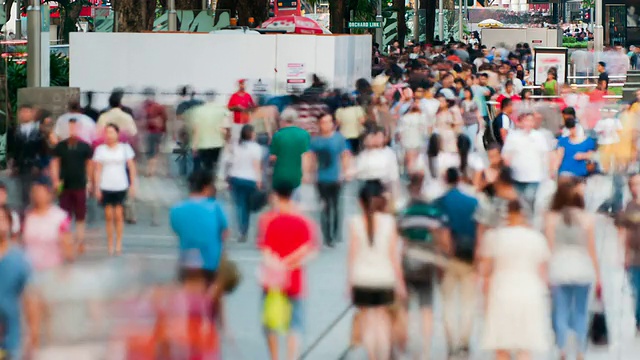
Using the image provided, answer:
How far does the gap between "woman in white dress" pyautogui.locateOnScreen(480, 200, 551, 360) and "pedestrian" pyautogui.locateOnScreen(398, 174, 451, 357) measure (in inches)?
39.8

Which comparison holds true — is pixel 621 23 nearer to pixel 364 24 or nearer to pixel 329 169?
pixel 364 24

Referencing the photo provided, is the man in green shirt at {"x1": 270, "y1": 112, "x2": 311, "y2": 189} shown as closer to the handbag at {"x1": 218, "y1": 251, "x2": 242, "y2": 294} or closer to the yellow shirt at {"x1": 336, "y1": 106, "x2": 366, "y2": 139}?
the yellow shirt at {"x1": 336, "y1": 106, "x2": 366, "y2": 139}

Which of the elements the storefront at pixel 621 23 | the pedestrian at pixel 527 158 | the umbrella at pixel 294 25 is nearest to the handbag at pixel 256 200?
the pedestrian at pixel 527 158

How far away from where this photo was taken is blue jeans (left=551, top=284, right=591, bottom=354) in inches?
414

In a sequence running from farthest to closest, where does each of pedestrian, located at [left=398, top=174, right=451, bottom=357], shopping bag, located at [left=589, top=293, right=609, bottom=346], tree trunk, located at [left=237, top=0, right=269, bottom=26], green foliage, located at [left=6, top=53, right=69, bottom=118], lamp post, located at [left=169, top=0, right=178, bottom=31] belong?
tree trunk, located at [left=237, top=0, right=269, bottom=26]
lamp post, located at [left=169, top=0, right=178, bottom=31]
green foliage, located at [left=6, top=53, right=69, bottom=118]
shopping bag, located at [left=589, top=293, right=609, bottom=346]
pedestrian, located at [left=398, top=174, right=451, bottom=357]

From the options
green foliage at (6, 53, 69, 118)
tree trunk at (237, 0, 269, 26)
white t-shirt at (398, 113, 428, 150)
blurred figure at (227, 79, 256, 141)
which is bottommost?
white t-shirt at (398, 113, 428, 150)

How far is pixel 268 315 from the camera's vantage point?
10102 mm

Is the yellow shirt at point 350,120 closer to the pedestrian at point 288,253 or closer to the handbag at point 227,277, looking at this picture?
the pedestrian at point 288,253

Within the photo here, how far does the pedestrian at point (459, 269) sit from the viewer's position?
431 inches

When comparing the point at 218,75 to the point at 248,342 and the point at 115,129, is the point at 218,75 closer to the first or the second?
the point at 115,129

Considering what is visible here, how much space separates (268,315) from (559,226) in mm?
2215

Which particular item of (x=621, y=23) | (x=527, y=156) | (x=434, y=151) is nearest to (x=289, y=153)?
(x=434, y=151)

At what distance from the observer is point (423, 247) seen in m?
10.7

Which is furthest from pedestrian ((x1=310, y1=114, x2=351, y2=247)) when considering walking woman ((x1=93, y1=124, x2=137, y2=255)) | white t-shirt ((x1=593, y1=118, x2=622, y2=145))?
white t-shirt ((x1=593, y1=118, x2=622, y2=145))
